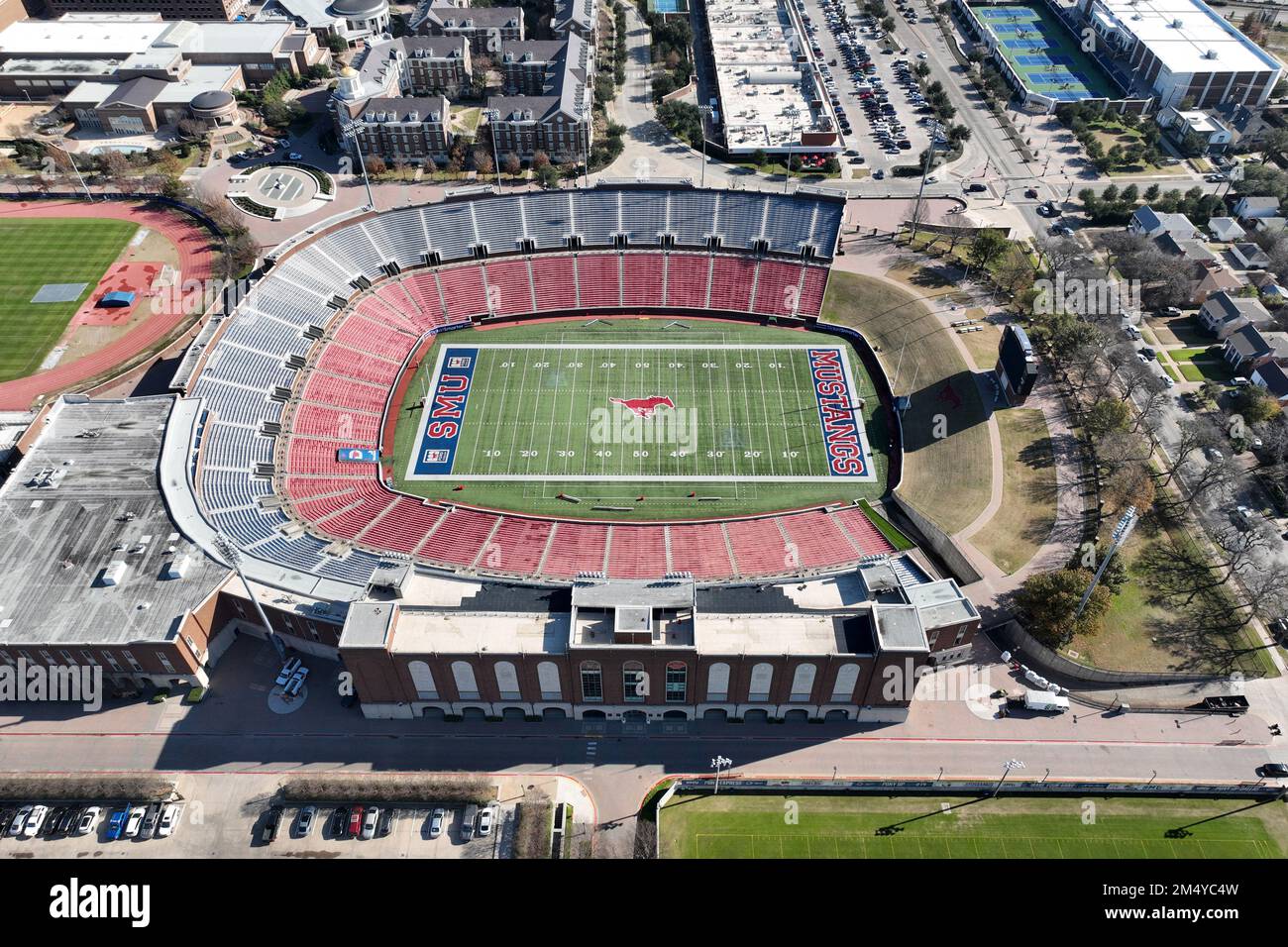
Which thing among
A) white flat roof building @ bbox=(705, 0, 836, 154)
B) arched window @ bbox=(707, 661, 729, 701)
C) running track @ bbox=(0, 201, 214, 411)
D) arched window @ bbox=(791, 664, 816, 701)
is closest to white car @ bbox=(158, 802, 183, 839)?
arched window @ bbox=(707, 661, 729, 701)

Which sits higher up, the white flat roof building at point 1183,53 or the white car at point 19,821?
the white flat roof building at point 1183,53

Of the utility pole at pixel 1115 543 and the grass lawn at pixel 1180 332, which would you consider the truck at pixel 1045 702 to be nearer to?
the utility pole at pixel 1115 543

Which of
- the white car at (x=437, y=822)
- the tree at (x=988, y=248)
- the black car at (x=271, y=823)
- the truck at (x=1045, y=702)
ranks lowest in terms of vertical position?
the black car at (x=271, y=823)

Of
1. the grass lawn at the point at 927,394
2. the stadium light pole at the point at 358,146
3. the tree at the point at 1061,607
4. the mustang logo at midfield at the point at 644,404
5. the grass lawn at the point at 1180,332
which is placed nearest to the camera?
the tree at the point at 1061,607

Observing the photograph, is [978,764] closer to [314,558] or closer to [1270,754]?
[1270,754]

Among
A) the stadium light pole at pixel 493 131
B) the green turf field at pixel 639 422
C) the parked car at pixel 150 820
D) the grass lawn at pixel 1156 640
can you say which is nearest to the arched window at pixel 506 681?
the green turf field at pixel 639 422

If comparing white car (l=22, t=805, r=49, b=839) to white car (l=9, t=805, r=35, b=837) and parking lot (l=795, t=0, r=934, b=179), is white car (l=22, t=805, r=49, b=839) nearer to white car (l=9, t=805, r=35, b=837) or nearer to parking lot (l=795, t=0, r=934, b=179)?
white car (l=9, t=805, r=35, b=837)

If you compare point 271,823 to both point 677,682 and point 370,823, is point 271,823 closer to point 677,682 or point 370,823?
point 370,823
